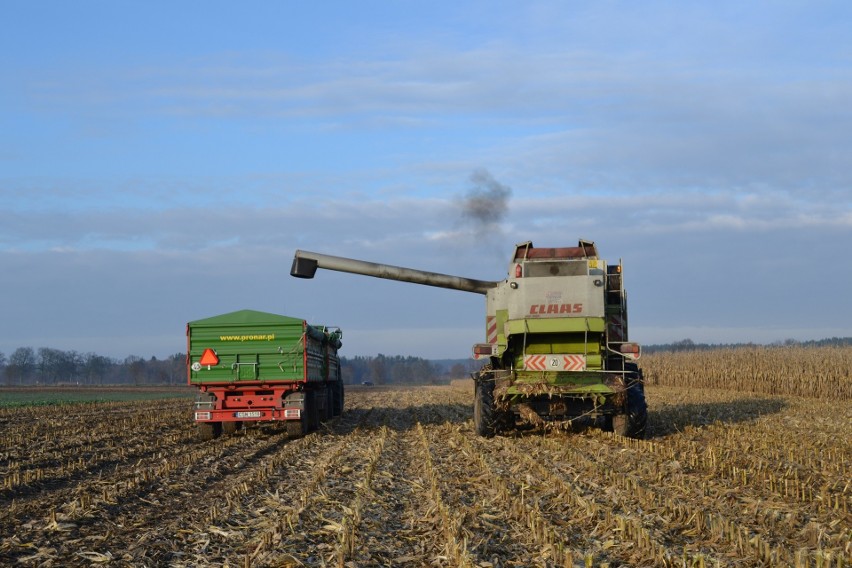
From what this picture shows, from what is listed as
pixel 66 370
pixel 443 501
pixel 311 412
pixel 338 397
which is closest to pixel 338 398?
pixel 338 397

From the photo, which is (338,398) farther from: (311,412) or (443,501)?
(443,501)

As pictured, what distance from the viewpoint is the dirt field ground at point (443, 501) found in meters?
7.94

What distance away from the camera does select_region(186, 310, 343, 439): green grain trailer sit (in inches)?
769

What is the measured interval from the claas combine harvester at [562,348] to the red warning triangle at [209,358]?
6.04m

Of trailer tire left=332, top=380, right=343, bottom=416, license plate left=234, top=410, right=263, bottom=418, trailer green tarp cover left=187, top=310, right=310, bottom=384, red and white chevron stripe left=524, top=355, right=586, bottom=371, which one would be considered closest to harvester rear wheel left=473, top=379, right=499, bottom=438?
red and white chevron stripe left=524, top=355, right=586, bottom=371

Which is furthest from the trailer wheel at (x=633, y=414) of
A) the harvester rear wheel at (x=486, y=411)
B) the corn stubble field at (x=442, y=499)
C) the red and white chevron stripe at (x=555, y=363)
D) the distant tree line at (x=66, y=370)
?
the distant tree line at (x=66, y=370)

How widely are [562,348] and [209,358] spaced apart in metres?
7.86

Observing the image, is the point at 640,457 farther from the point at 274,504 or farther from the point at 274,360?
the point at 274,360

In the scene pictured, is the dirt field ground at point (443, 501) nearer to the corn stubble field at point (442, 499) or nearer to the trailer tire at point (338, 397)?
the corn stubble field at point (442, 499)

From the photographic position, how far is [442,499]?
1048 centimetres

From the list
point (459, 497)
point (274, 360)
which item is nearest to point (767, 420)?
point (274, 360)

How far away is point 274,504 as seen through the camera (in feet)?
34.7

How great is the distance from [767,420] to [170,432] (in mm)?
14739

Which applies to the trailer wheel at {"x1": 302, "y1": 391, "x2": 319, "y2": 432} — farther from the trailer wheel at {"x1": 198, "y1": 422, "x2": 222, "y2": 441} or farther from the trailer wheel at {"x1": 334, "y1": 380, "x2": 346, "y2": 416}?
the trailer wheel at {"x1": 334, "y1": 380, "x2": 346, "y2": 416}
